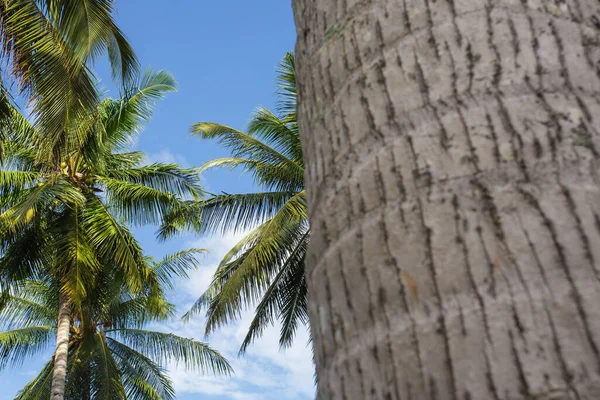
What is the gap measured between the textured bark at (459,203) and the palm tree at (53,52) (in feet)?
23.5

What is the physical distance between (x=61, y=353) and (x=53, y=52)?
7.05m

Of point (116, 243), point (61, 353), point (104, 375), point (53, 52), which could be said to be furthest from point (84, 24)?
point (104, 375)

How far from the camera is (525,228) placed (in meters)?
0.66

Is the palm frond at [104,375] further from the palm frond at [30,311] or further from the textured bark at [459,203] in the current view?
the textured bark at [459,203]

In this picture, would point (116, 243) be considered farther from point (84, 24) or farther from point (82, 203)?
point (84, 24)

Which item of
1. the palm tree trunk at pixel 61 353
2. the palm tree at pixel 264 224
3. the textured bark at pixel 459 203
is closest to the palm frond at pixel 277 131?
the palm tree at pixel 264 224

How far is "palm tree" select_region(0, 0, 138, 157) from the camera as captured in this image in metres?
7.42

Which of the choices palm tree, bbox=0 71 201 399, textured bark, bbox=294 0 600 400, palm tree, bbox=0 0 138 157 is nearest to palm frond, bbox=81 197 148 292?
palm tree, bbox=0 71 201 399

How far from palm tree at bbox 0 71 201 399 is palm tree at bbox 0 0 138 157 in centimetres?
379

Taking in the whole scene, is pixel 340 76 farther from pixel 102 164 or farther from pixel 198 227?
pixel 102 164

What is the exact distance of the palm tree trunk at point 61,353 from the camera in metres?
12.0

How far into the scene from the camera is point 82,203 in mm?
12383

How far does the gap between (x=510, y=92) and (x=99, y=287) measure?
13.7m

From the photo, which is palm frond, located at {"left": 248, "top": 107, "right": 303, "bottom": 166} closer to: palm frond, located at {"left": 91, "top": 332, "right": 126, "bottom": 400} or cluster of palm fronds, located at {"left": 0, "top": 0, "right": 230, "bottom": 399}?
cluster of palm fronds, located at {"left": 0, "top": 0, "right": 230, "bottom": 399}
